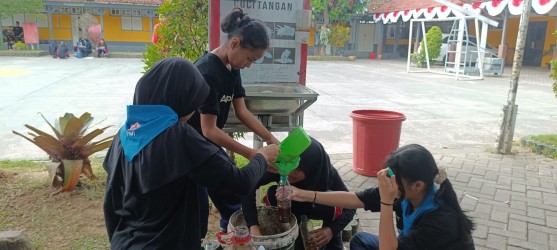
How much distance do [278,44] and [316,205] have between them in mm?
1467

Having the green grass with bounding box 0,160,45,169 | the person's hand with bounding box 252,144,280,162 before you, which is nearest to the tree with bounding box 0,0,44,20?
the green grass with bounding box 0,160,45,169

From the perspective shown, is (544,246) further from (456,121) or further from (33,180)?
(456,121)

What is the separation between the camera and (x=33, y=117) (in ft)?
23.0

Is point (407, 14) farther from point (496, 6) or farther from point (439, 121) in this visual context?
point (439, 121)

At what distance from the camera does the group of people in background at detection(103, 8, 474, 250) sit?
1.48 m

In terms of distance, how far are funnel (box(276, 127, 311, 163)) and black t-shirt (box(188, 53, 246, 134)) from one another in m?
0.44

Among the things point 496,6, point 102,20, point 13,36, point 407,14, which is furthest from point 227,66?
point 13,36

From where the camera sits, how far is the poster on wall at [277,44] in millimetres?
3270

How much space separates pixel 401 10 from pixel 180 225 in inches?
890

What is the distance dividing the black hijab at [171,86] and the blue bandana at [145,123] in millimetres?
32

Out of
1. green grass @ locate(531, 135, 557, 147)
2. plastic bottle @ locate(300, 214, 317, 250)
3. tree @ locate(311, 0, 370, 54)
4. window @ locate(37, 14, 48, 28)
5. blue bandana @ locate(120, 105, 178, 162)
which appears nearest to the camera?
blue bandana @ locate(120, 105, 178, 162)

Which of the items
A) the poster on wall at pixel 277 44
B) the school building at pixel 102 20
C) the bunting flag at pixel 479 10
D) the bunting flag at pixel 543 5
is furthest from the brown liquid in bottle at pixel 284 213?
the school building at pixel 102 20

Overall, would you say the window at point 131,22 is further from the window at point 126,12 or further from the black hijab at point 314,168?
the black hijab at point 314,168

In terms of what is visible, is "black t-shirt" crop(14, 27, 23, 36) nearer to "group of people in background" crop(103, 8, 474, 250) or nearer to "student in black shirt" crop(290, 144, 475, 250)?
"group of people in background" crop(103, 8, 474, 250)
